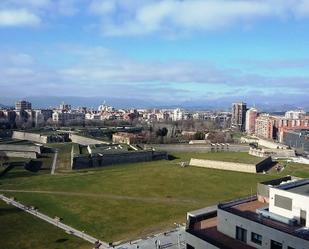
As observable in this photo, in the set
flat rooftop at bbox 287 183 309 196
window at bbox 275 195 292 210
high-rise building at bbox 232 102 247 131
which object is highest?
high-rise building at bbox 232 102 247 131

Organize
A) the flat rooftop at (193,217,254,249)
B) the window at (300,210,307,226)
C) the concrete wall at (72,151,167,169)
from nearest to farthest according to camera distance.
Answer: the window at (300,210,307,226) → the flat rooftop at (193,217,254,249) → the concrete wall at (72,151,167,169)

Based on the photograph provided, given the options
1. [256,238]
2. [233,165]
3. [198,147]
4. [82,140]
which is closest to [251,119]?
[198,147]

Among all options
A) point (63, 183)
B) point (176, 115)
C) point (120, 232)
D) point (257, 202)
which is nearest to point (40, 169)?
point (63, 183)

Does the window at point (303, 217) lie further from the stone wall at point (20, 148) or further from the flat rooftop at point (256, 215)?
the stone wall at point (20, 148)

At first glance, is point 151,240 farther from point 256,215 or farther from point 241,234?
point 256,215

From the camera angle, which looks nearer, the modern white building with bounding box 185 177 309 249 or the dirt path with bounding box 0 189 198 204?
the modern white building with bounding box 185 177 309 249

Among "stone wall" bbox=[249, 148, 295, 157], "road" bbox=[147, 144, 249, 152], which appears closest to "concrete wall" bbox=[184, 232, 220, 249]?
"stone wall" bbox=[249, 148, 295, 157]

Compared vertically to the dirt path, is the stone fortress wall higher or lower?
higher

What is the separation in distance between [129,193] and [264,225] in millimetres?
20405

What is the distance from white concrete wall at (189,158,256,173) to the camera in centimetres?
4712

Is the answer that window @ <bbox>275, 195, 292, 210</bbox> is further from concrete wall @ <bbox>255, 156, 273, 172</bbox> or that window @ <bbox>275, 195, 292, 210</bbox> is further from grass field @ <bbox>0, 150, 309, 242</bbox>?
concrete wall @ <bbox>255, 156, 273, 172</bbox>

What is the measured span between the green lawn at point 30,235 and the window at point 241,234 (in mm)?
9095

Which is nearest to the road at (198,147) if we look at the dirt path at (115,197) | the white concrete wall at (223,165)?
the white concrete wall at (223,165)

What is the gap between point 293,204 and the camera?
17641 mm
